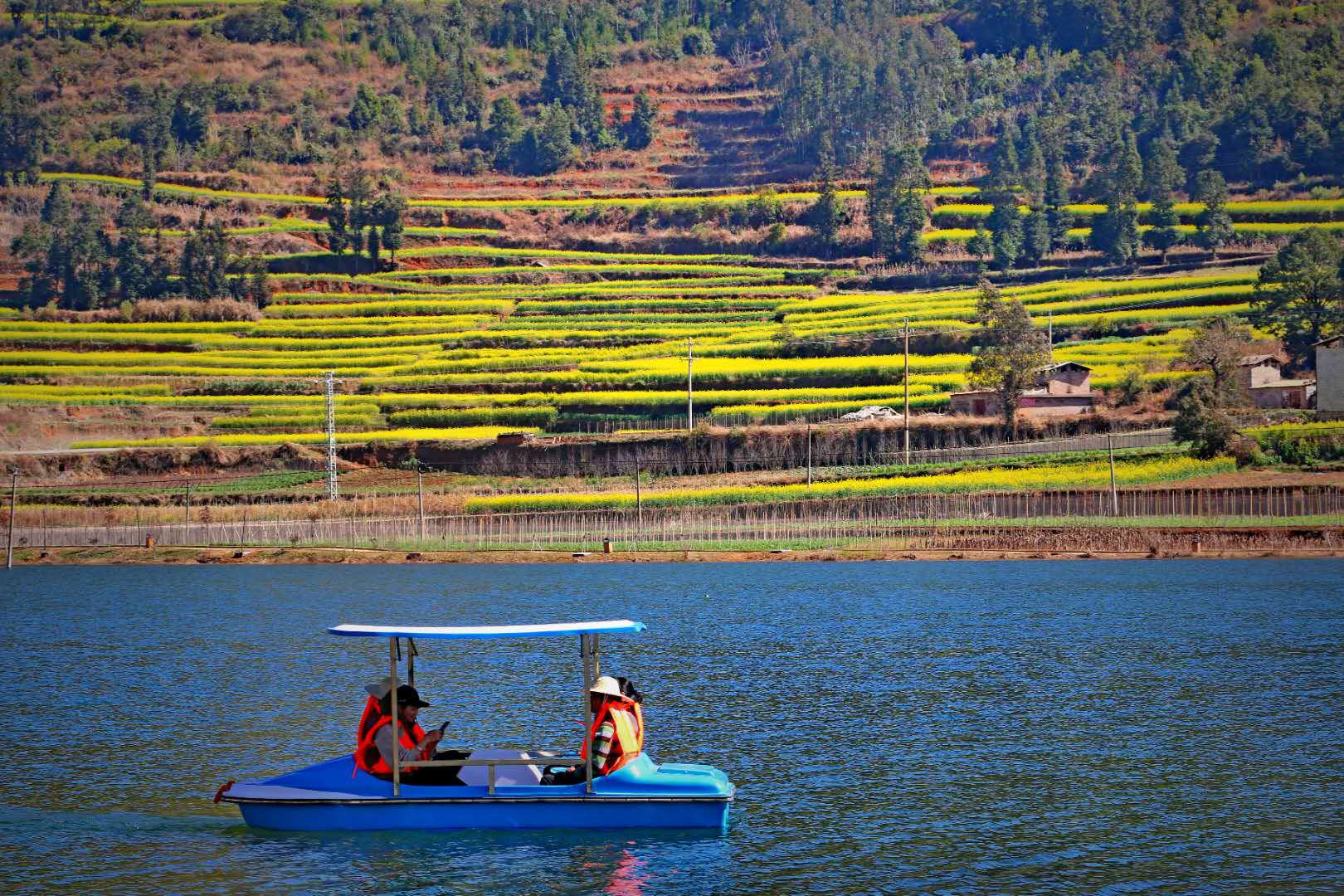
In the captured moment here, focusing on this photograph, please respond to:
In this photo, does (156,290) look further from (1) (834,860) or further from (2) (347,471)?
(1) (834,860)

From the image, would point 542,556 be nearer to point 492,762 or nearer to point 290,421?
point 290,421

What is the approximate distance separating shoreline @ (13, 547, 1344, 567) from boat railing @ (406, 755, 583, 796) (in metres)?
56.5

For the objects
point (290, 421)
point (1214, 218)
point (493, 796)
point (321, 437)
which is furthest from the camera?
point (1214, 218)

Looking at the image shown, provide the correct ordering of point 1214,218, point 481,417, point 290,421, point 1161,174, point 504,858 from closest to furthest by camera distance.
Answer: point 504,858 → point 290,421 → point 481,417 → point 1214,218 → point 1161,174

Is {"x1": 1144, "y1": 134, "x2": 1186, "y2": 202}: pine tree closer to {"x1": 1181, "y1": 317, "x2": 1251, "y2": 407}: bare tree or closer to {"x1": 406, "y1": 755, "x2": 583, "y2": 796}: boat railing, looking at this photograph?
{"x1": 1181, "y1": 317, "x2": 1251, "y2": 407}: bare tree

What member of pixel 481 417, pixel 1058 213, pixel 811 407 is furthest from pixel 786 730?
pixel 1058 213

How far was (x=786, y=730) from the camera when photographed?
3891 centimetres

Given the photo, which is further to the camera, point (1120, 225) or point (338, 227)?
point (338, 227)

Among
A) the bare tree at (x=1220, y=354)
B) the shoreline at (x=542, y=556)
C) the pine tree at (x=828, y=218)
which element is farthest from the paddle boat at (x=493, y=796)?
the pine tree at (x=828, y=218)

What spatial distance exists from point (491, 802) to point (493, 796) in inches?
6.1

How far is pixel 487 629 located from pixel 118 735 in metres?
13.6

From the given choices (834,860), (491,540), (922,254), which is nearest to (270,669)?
(834,860)

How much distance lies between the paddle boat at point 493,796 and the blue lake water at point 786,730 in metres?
0.45

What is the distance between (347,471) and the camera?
11312 cm
